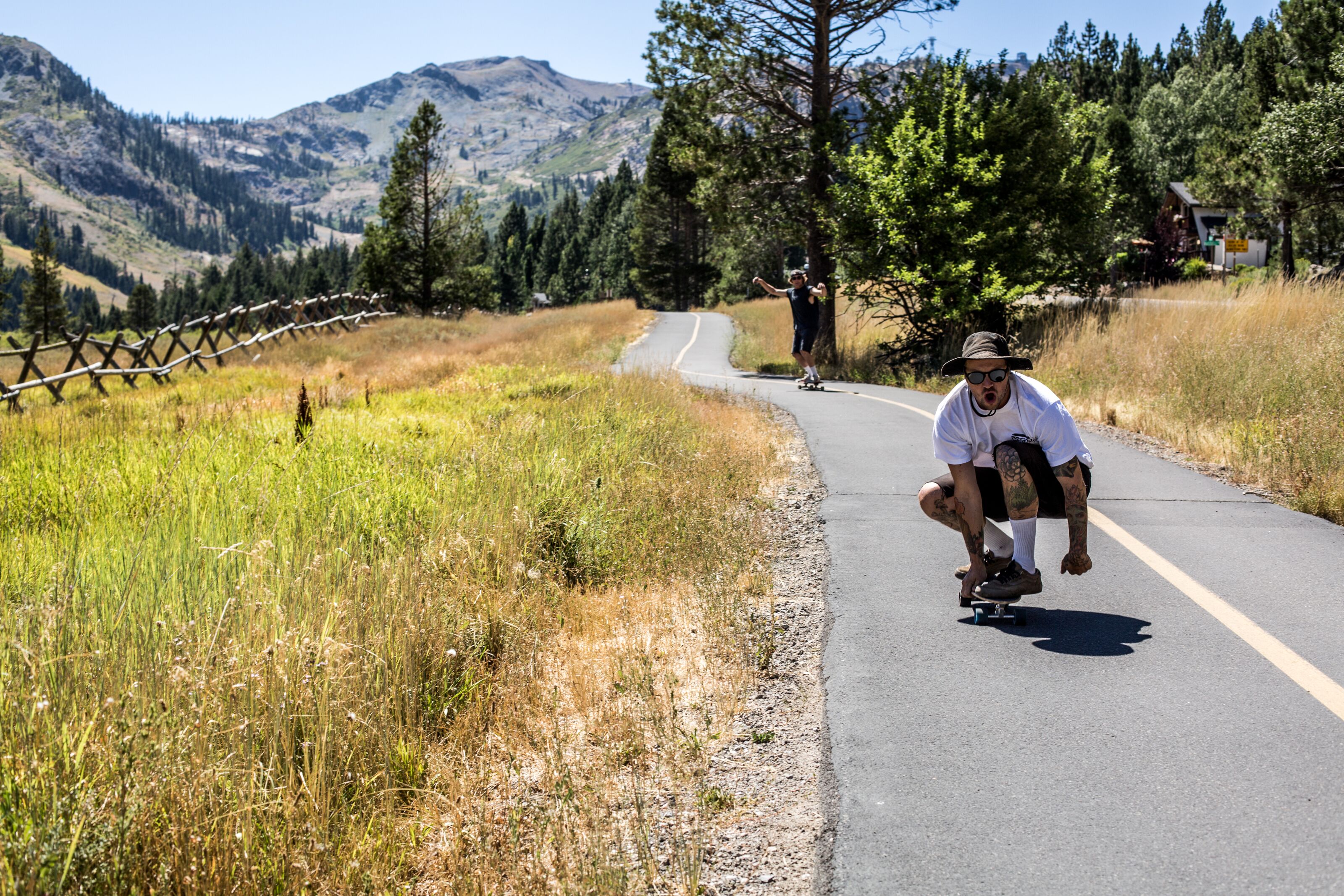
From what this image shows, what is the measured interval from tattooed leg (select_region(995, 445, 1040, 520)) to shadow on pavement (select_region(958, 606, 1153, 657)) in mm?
600

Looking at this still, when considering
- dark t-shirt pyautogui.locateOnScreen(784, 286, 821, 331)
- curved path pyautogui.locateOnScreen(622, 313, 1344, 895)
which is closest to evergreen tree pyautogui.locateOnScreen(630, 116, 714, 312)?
dark t-shirt pyautogui.locateOnScreen(784, 286, 821, 331)

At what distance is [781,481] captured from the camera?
388 inches

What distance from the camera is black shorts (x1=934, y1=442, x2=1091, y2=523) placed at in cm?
536

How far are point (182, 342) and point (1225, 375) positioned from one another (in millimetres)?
28140

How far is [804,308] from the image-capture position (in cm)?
1844

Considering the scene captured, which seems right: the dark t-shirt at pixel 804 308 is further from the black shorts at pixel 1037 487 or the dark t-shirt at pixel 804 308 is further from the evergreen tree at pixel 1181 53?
the evergreen tree at pixel 1181 53

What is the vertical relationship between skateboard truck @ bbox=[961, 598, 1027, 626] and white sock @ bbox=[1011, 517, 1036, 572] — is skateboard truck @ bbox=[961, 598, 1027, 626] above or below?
below

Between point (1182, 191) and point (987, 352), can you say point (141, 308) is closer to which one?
point (1182, 191)

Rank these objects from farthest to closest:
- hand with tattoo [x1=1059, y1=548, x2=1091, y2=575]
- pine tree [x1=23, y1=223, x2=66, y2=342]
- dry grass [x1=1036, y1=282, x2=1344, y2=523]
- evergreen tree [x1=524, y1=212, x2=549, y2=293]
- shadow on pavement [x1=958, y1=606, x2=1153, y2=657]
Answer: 1. evergreen tree [x1=524, y1=212, x2=549, y2=293]
2. pine tree [x1=23, y1=223, x2=66, y2=342]
3. dry grass [x1=1036, y1=282, x2=1344, y2=523]
4. hand with tattoo [x1=1059, y1=548, x2=1091, y2=575]
5. shadow on pavement [x1=958, y1=606, x2=1153, y2=657]

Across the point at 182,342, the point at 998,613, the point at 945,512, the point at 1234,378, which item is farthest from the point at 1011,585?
the point at 182,342

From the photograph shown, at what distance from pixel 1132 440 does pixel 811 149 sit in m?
13.7

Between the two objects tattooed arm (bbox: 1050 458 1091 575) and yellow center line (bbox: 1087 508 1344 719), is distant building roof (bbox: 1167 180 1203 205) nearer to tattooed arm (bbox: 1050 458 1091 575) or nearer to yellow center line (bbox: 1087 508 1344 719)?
yellow center line (bbox: 1087 508 1344 719)

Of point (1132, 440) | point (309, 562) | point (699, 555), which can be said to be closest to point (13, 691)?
point (309, 562)

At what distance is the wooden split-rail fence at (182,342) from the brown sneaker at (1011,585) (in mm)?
15174
